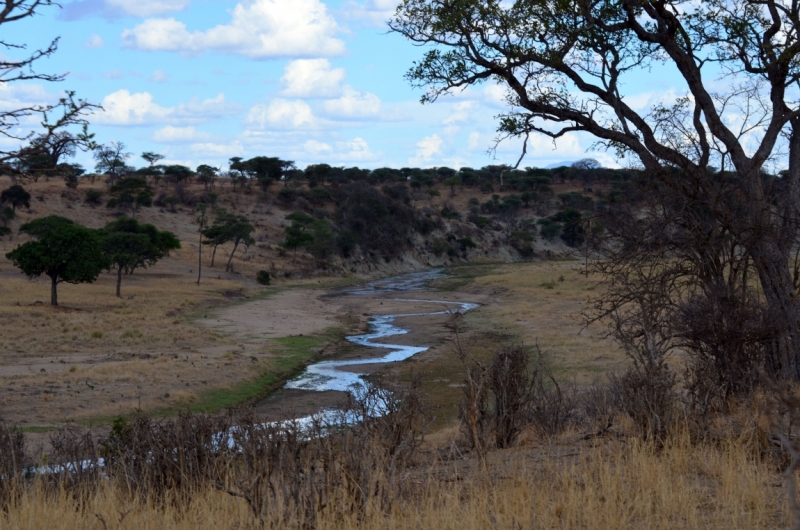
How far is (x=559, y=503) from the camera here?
580cm

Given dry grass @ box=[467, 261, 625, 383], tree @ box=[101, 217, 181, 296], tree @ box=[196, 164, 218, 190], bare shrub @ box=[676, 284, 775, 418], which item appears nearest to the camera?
bare shrub @ box=[676, 284, 775, 418]

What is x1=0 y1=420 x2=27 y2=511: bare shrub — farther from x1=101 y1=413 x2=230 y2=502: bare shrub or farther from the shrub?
the shrub

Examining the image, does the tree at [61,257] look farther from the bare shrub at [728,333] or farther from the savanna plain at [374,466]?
the bare shrub at [728,333]

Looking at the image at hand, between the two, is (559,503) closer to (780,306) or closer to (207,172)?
(780,306)

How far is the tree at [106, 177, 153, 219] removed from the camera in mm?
84125

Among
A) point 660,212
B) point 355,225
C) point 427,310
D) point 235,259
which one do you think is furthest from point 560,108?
point 355,225

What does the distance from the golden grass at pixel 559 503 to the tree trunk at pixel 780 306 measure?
323cm

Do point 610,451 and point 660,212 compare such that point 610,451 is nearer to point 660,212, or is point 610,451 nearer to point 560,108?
point 660,212

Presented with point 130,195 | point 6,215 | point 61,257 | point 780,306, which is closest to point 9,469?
point 780,306

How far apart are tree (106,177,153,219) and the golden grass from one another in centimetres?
8118

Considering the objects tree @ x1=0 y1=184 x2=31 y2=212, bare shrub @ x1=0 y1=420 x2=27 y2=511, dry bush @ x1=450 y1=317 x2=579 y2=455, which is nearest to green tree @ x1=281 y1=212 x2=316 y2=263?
tree @ x1=0 y1=184 x2=31 y2=212

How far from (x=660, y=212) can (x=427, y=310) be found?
36.9 m

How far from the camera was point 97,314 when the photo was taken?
39.8 meters

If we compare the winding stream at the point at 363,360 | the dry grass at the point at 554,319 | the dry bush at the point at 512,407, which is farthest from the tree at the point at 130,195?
the dry bush at the point at 512,407
